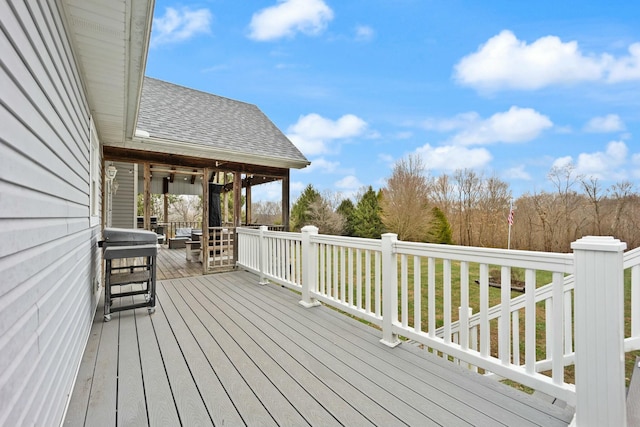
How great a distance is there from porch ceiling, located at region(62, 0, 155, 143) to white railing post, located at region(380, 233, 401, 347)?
240 centimetres

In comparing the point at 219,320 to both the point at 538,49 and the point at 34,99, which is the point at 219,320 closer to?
the point at 34,99

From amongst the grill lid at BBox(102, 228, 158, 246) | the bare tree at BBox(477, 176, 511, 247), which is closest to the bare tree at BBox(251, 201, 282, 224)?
the bare tree at BBox(477, 176, 511, 247)

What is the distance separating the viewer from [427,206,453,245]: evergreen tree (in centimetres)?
1486

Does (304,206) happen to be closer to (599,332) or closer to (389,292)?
(389,292)

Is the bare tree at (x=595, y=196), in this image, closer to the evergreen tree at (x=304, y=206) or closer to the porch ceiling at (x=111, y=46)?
the evergreen tree at (x=304, y=206)

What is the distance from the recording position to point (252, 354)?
257 cm

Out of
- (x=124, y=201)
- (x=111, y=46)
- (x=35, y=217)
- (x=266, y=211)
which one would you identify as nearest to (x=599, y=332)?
(x=35, y=217)

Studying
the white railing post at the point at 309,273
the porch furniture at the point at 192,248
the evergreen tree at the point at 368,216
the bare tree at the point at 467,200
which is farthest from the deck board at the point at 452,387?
the evergreen tree at the point at 368,216

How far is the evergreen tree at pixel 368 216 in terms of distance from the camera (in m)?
16.7

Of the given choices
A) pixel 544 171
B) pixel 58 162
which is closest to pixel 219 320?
pixel 58 162

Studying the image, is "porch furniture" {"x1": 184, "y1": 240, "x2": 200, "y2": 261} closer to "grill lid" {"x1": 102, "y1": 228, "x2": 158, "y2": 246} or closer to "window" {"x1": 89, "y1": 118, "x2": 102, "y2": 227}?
"window" {"x1": 89, "y1": 118, "x2": 102, "y2": 227}

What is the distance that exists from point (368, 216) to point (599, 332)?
15.3m

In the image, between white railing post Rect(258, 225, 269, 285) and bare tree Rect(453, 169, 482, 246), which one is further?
bare tree Rect(453, 169, 482, 246)

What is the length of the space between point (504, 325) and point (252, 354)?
76.1 inches
